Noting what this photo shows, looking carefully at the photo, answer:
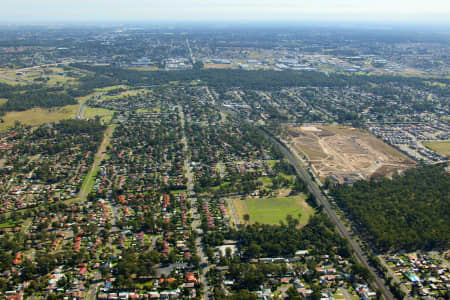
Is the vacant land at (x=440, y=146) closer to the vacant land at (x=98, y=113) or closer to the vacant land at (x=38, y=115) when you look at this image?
the vacant land at (x=98, y=113)

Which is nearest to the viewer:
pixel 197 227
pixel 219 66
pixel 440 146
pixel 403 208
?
pixel 197 227

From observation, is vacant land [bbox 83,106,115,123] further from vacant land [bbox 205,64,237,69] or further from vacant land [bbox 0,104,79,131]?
vacant land [bbox 205,64,237,69]

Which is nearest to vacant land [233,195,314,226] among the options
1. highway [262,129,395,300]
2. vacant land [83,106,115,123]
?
highway [262,129,395,300]

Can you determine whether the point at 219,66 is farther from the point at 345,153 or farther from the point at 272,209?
the point at 272,209

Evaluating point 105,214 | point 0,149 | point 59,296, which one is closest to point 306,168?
point 105,214

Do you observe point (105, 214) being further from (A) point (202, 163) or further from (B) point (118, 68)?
(B) point (118, 68)

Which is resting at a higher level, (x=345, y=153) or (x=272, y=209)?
(x=345, y=153)

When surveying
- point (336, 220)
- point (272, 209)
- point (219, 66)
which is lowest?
point (336, 220)

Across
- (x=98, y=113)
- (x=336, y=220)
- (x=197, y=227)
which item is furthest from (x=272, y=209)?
(x=98, y=113)
